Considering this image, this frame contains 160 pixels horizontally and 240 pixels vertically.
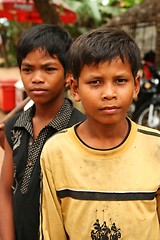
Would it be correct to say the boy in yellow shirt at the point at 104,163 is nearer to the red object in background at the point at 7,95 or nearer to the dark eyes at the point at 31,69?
the dark eyes at the point at 31,69

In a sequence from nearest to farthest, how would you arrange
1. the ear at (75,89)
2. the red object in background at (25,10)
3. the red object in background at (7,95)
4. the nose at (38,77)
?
the ear at (75,89), the nose at (38,77), the red object in background at (7,95), the red object in background at (25,10)

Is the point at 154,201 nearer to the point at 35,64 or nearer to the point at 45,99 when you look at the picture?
the point at 45,99

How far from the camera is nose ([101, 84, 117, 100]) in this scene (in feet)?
4.01

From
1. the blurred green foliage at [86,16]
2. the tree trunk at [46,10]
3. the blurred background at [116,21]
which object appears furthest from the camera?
the blurred green foliage at [86,16]

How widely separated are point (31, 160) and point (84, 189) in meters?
0.39

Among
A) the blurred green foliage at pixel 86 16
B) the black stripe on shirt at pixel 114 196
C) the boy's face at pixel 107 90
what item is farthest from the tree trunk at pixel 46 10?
the blurred green foliage at pixel 86 16

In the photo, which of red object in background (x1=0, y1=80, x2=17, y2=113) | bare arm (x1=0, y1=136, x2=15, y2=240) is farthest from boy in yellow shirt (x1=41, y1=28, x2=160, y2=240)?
red object in background (x1=0, y1=80, x2=17, y2=113)

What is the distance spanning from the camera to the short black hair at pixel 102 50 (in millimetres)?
1258

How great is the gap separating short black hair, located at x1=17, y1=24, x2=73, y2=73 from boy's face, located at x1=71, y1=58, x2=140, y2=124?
0.41 metres

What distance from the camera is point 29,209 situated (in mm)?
1576

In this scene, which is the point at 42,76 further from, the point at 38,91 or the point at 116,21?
the point at 116,21

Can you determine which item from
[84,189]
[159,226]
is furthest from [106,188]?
[159,226]

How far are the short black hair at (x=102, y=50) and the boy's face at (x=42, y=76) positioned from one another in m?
0.26

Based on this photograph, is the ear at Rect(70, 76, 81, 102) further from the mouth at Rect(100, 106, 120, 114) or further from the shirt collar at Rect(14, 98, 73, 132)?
the shirt collar at Rect(14, 98, 73, 132)
